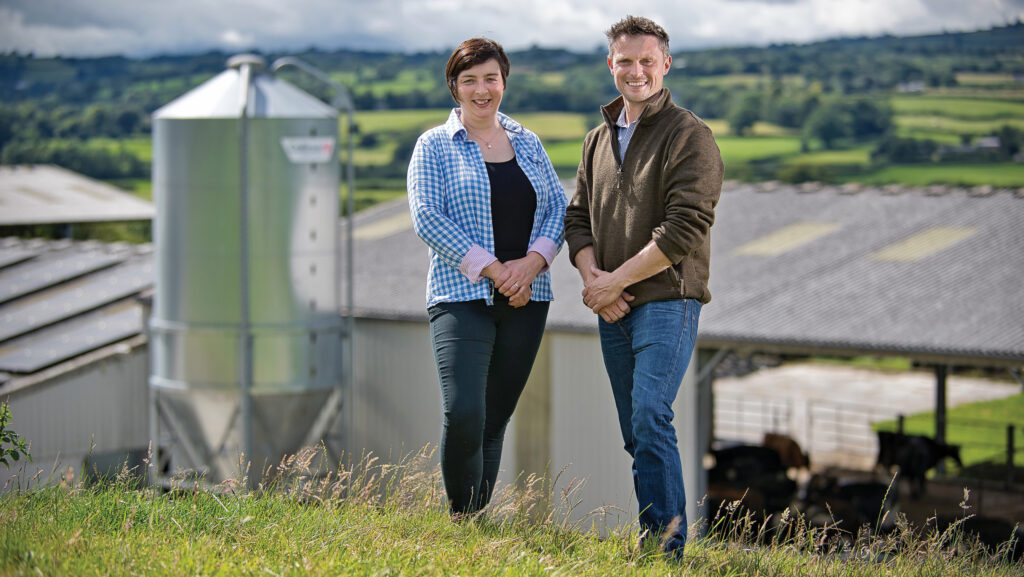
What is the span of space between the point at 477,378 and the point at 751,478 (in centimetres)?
1100

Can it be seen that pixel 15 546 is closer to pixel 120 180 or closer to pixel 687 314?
pixel 687 314

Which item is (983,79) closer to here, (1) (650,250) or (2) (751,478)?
(2) (751,478)

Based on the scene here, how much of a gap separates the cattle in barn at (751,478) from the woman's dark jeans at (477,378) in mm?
9689

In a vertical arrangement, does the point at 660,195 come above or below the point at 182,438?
above

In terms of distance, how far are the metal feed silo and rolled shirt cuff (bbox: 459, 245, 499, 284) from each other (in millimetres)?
9530

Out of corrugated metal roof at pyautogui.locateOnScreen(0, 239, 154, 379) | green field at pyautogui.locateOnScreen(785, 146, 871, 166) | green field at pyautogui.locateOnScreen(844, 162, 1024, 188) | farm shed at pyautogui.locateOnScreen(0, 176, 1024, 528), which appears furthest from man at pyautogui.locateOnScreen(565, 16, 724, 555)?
green field at pyautogui.locateOnScreen(785, 146, 871, 166)

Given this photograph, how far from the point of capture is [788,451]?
15.3 meters

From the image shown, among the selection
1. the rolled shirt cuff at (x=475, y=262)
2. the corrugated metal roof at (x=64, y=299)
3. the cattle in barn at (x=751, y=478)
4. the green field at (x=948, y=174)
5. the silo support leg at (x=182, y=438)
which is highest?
the green field at (x=948, y=174)

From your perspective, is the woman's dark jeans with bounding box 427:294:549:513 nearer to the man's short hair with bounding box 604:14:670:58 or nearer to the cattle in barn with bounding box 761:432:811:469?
the man's short hair with bounding box 604:14:670:58

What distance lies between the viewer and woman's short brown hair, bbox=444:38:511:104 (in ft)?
13.1

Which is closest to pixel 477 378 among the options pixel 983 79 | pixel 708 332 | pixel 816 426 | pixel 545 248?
pixel 545 248

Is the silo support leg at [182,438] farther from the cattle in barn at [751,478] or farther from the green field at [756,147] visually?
the green field at [756,147]

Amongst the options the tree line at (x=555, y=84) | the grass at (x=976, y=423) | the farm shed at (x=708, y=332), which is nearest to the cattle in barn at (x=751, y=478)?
the farm shed at (x=708, y=332)

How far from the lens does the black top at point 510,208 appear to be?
4.05m
